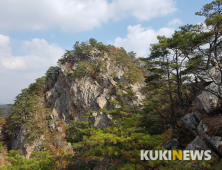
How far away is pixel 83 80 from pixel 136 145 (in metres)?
28.6

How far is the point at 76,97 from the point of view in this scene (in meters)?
33.1

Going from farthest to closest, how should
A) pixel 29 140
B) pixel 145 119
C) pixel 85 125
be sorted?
pixel 29 140
pixel 85 125
pixel 145 119

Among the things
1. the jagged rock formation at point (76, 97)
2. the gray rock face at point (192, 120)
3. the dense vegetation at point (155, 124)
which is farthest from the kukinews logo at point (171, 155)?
the jagged rock formation at point (76, 97)

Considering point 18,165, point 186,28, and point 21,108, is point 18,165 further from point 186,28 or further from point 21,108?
point 21,108

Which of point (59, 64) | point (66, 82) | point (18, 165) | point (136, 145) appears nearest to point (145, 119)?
point (136, 145)

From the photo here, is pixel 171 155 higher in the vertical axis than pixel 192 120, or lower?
lower

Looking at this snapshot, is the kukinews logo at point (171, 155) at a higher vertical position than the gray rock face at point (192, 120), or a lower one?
lower

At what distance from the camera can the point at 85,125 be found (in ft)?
54.0

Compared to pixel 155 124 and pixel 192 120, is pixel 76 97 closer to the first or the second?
pixel 155 124

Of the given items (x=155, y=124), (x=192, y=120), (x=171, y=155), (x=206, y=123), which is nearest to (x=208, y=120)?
(x=206, y=123)

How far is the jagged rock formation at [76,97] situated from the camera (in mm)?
29484

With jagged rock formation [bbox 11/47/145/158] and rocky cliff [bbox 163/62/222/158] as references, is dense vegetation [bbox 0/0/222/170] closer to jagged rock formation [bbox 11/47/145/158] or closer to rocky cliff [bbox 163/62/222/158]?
rocky cliff [bbox 163/62/222/158]

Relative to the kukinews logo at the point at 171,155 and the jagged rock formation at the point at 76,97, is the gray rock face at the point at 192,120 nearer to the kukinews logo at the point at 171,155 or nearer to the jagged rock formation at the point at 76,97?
the kukinews logo at the point at 171,155

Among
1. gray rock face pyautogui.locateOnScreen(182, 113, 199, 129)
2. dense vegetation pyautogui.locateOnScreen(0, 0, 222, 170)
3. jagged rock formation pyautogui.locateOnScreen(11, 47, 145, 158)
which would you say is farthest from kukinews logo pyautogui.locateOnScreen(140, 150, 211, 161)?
jagged rock formation pyautogui.locateOnScreen(11, 47, 145, 158)
